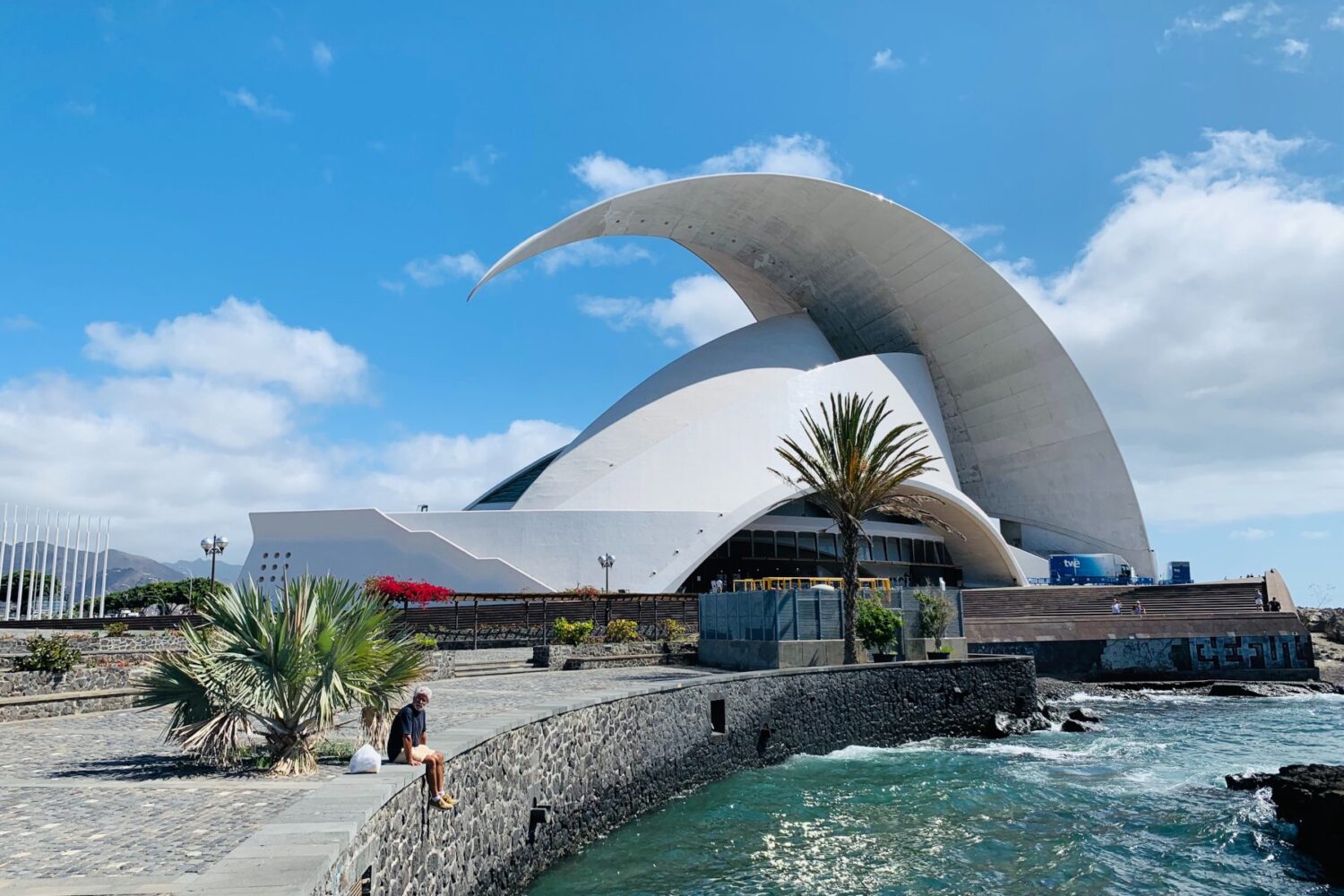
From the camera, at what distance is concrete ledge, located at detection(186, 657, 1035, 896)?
16.5 feet

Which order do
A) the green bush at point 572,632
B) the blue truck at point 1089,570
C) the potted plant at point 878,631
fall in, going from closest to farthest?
the potted plant at point 878,631, the green bush at point 572,632, the blue truck at point 1089,570

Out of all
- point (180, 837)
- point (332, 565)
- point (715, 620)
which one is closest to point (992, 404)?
point (715, 620)

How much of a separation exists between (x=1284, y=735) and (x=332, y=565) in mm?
24790

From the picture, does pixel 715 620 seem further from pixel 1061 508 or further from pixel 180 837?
pixel 1061 508

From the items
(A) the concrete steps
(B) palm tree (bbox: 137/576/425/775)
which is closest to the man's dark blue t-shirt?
(B) palm tree (bbox: 137/576/425/775)

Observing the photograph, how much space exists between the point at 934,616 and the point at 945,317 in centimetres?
2352

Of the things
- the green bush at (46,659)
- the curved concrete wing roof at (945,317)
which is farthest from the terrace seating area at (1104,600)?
the green bush at (46,659)

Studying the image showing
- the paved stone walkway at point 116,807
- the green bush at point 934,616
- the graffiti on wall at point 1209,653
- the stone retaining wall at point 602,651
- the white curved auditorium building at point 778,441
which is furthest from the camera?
the white curved auditorium building at point 778,441

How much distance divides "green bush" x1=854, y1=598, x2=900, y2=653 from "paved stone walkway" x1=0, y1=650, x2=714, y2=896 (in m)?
10.1

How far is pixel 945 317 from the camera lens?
4031cm

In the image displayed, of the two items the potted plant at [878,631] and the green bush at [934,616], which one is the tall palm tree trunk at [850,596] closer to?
the potted plant at [878,631]

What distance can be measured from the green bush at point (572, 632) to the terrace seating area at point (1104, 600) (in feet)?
42.7

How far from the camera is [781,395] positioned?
3500 cm

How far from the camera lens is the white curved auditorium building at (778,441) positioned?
2942 centimetres
